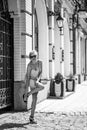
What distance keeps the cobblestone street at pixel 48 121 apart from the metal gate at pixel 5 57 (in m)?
0.69

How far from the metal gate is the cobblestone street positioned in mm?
694

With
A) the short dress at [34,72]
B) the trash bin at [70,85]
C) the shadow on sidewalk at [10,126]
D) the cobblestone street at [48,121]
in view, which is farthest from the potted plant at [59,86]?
the shadow on sidewalk at [10,126]

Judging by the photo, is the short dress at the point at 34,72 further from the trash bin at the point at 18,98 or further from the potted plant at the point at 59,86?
the potted plant at the point at 59,86

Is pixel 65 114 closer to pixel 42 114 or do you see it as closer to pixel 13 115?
pixel 42 114

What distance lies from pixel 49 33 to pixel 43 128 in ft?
25.9

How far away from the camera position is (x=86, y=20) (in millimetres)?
29062

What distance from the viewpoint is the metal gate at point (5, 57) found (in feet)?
33.8

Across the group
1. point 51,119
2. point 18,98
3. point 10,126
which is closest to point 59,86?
point 18,98

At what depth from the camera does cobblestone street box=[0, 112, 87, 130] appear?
805cm

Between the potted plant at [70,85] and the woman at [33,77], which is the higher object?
the woman at [33,77]

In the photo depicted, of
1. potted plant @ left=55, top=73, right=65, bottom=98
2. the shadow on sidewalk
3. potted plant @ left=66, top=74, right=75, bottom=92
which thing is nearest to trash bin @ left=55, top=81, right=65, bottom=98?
potted plant @ left=55, top=73, right=65, bottom=98

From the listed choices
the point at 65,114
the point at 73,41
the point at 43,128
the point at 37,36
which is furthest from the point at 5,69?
the point at 73,41

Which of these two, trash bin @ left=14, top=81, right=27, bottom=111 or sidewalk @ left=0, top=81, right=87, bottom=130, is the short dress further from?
trash bin @ left=14, top=81, right=27, bottom=111

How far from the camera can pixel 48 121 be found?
29.4 feet
